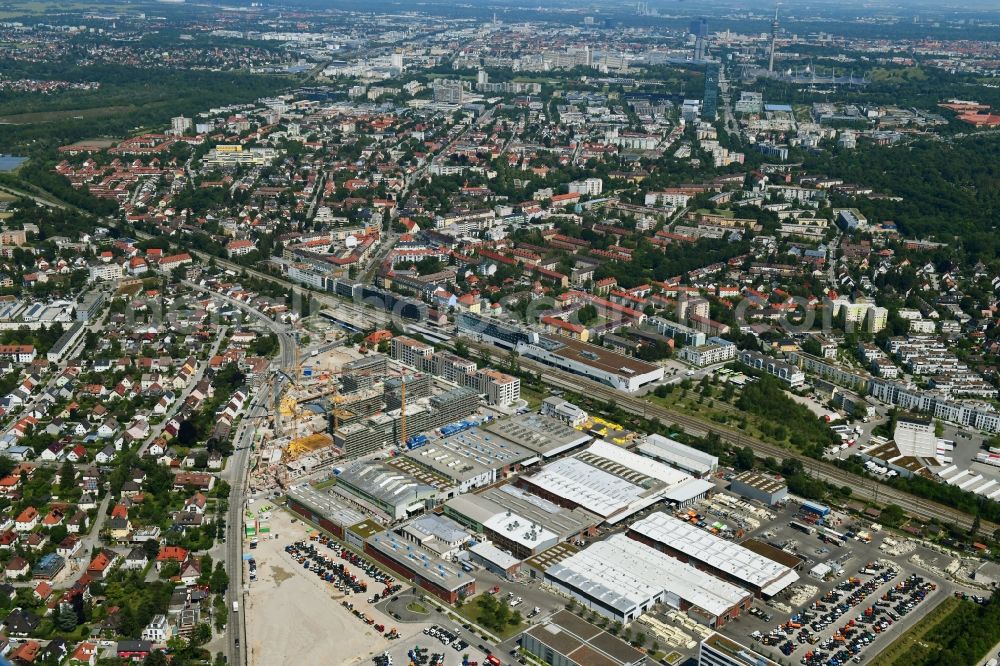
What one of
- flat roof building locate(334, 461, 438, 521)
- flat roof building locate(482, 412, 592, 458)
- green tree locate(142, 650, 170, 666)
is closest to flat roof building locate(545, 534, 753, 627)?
flat roof building locate(334, 461, 438, 521)

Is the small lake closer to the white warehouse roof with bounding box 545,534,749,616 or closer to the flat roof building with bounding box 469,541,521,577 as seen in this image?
the flat roof building with bounding box 469,541,521,577

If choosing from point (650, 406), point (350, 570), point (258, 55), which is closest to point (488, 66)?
point (258, 55)

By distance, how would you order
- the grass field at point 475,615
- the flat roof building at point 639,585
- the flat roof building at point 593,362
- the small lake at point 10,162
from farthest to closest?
1. the small lake at point 10,162
2. the flat roof building at point 593,362
3. the flat roof building at point 639,585
4. the grass field at point 475,615

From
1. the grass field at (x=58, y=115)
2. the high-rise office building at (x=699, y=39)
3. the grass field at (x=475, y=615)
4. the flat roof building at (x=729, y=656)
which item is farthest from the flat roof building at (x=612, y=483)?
the high-rise office building at (x=699, y=39)

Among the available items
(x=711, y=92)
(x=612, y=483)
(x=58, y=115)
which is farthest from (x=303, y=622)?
(x=711, y=92)

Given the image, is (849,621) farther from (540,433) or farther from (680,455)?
(540,433)

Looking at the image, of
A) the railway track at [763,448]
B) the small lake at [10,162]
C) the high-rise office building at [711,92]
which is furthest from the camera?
the high-rise office building at [711,92]

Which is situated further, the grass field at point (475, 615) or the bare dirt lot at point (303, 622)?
the grass field at point (475, 615)

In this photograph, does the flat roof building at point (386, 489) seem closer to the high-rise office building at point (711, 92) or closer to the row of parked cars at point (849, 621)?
the row of parked cars at point (849, 621)
